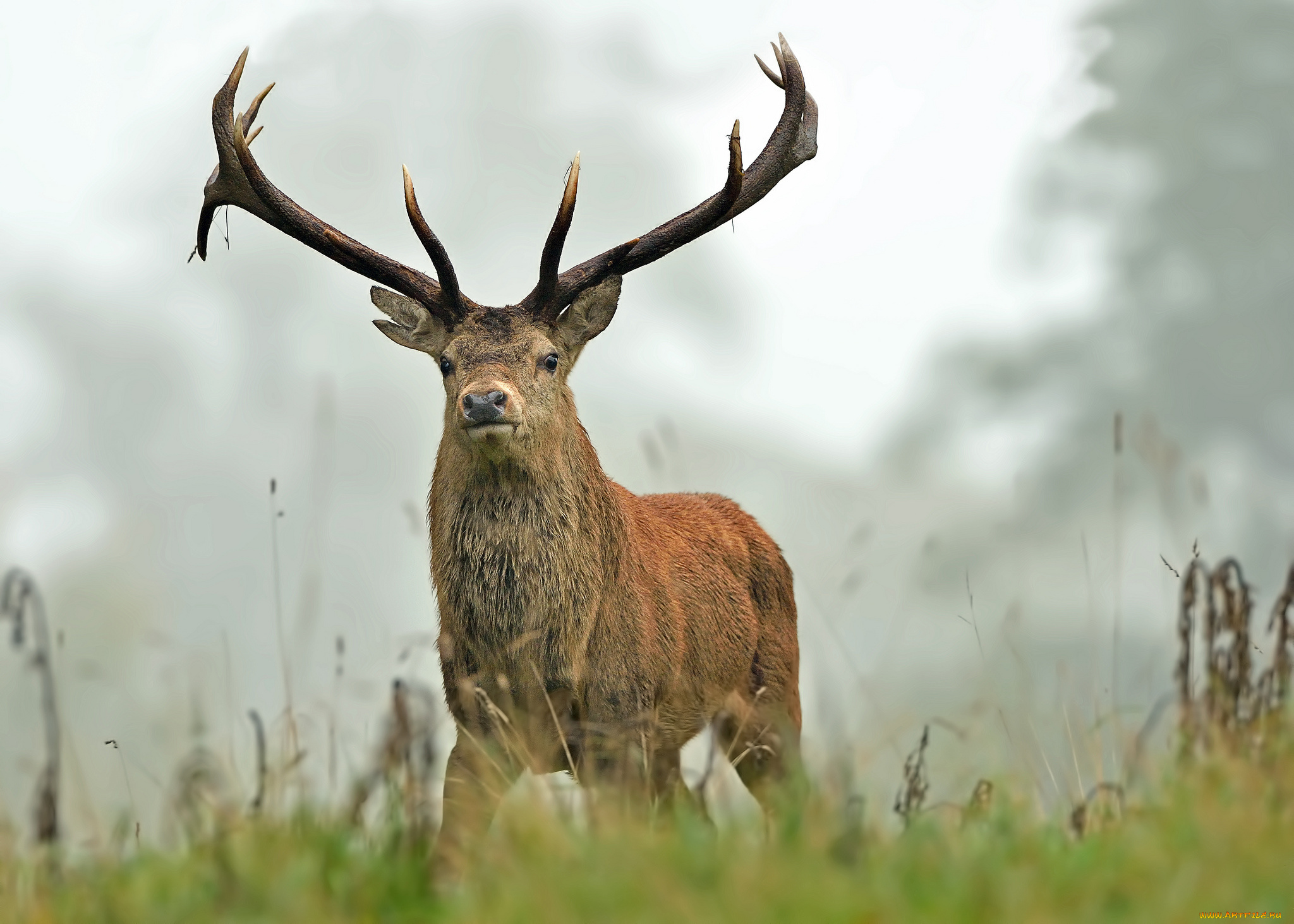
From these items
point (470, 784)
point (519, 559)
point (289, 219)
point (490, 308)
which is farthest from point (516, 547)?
point (289, 219)

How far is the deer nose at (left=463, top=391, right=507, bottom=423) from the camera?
6.09m

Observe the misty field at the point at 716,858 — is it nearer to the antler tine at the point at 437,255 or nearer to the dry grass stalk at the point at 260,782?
the dry grass stalk at the point at 260,782

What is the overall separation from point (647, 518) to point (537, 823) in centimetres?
413

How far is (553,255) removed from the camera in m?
6.84

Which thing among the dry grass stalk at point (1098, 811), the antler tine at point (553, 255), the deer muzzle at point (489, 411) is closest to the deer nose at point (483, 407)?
the deer muzzle at point (489, 411)

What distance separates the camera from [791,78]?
26.8 ft

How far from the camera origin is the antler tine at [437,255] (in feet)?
22.5

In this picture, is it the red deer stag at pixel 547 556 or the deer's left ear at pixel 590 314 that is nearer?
the red deer stag at pixel 547 556

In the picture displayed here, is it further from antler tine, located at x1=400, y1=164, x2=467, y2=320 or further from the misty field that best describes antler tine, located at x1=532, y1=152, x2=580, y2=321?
the misty field

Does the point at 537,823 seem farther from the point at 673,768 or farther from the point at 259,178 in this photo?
the point at 259,178

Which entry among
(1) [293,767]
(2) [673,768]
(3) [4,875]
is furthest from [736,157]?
(3) [4,875]

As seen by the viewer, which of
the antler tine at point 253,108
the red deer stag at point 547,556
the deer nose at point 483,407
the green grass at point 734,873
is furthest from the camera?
the antler tine at point 253,108

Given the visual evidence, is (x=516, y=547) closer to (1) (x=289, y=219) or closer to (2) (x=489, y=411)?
(2) (x=489, y=411)

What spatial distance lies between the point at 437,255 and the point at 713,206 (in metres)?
1.41
